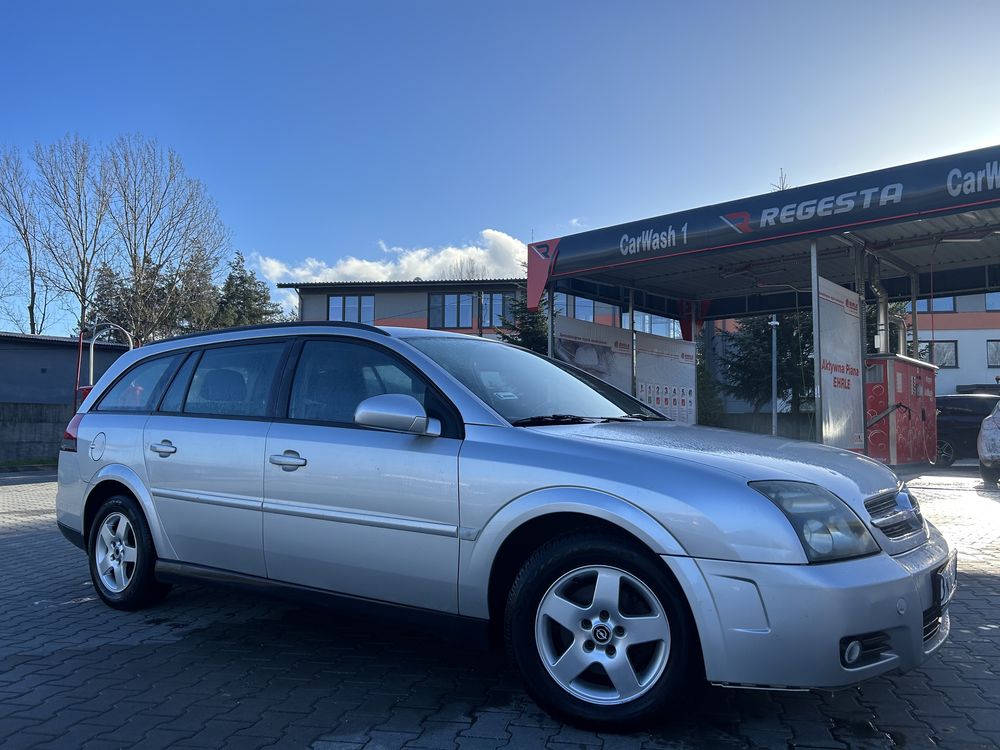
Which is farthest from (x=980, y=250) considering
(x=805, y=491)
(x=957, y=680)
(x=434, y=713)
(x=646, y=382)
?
(x=434, y=713)

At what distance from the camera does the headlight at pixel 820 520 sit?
262 centimetres

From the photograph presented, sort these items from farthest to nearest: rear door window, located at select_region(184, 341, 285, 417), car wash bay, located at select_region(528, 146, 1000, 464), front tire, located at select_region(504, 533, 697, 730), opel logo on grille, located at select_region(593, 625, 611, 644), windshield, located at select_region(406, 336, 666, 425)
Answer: car wash bay, located at select_region(528, 146, 1000, 464) < rear door window, located at select_region(184, 341, 285, 417) < windshield, located at select_region(406, 336, 666, 425) < opel logo on grille, located at select_region(593, 625, 611, 644) < front tire, located at select_region(504, 533, 697, 730)

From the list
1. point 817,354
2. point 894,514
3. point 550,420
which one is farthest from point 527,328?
point 894,514

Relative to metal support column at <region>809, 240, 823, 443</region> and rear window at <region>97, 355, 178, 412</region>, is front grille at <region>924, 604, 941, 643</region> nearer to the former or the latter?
rear window at <region>97, 355, 178, 412</region>

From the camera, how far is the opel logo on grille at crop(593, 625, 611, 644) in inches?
111

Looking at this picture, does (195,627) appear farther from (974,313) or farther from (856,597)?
(974,313)

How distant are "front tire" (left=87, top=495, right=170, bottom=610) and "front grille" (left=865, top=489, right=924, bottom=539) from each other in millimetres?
3801

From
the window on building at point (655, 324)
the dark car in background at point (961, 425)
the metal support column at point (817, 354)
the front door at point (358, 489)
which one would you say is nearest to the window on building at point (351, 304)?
the window on building at point (655, 324)

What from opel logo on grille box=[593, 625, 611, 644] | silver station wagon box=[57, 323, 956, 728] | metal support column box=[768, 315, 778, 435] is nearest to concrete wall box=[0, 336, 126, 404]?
metal support column box=[768, 315, 778, 435]

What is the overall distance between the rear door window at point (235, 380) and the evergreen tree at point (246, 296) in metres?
49.7

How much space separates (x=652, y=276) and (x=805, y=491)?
11.7m

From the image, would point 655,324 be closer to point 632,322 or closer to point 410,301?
point 632,322

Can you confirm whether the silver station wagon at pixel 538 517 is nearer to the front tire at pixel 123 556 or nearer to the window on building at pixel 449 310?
the front tire at pixel 123 556

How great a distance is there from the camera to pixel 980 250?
1240cm
